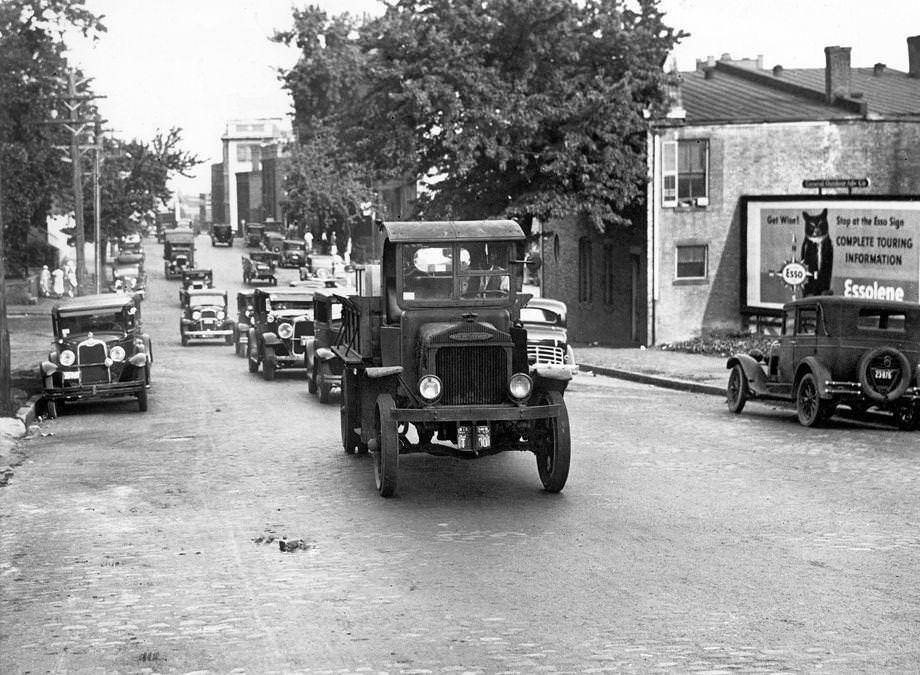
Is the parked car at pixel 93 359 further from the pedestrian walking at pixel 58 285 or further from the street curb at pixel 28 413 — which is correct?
the pedestrian walking at pixel 58 285

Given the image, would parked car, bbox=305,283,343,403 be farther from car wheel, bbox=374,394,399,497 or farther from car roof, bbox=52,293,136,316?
car wheel, bbox=374,394,399,497

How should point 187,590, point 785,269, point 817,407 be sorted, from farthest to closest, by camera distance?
1. point 785,269
2. point 817,407
3. point 187,590

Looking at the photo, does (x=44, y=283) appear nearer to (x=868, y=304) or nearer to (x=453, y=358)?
(x=868, y=304)

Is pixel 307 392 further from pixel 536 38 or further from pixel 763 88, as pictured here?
pixel 763 88

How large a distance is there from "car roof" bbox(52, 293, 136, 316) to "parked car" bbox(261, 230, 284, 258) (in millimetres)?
63039

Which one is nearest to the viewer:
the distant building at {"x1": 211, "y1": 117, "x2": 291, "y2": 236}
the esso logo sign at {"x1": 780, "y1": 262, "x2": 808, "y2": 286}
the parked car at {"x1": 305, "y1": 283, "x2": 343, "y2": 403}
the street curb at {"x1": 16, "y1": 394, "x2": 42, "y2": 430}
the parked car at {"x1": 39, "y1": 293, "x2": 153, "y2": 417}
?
the street curb at {"x1": 16, "y1": 394, "x2": 42, "y2": 430}

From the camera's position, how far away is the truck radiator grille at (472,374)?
12711 millimetres

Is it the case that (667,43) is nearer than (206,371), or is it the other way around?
(206,371)

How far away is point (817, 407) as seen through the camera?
62.5ft

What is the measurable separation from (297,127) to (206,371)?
7255 cm

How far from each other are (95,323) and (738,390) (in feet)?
37.6

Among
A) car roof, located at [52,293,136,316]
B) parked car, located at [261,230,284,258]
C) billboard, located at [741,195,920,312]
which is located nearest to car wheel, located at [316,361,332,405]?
car roof, located at [52,293,136,316]

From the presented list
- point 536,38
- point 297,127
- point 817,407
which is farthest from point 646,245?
point 297,127

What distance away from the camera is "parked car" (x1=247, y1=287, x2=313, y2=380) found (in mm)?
28516
